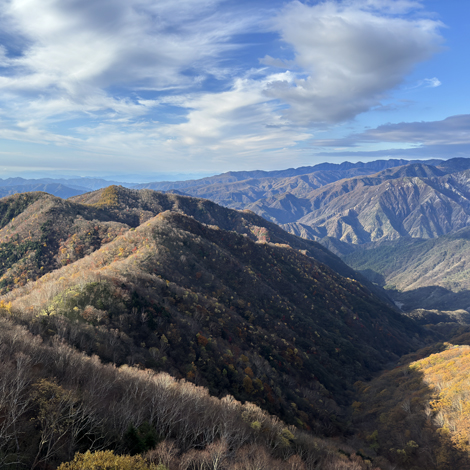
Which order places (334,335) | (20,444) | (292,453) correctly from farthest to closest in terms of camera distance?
(334,335) < (292,453) < (20,444)

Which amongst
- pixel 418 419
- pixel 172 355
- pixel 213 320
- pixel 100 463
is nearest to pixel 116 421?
pixel 100 463

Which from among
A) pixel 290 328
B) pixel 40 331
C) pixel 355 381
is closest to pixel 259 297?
pixel 290 328

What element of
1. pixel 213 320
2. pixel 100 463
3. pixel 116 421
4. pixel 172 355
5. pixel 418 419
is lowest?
pixel 418 419

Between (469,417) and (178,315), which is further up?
(178,315)

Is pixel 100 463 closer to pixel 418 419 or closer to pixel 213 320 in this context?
pixel 213 320

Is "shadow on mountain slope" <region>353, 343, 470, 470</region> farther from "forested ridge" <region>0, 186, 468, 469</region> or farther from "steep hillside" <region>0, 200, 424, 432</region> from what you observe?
"steep hillside" <region>0, 200, 424, 432</region>

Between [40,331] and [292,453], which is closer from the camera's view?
[292,453]

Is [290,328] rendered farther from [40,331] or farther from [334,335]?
[40,331]

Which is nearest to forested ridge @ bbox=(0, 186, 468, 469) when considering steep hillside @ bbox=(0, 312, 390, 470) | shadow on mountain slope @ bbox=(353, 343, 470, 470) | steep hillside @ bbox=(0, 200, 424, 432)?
steep hillside @ bbox=(0, 312, 390, 470)
